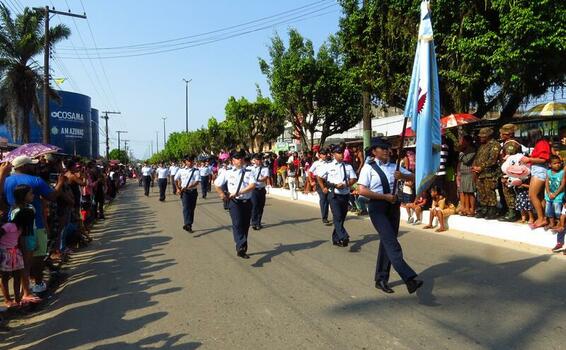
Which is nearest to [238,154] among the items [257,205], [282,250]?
[282,250]

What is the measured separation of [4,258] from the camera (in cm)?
544

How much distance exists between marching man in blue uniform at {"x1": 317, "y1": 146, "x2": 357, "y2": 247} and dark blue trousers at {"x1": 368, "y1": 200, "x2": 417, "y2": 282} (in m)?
2.88

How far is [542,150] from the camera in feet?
27.2

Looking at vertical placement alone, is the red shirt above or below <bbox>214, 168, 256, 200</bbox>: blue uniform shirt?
above

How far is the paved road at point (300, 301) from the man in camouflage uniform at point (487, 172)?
4.12ft

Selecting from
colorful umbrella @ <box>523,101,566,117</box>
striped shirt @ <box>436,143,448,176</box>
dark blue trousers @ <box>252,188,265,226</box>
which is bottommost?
dark blue trousers @ <box>252,188,265,226</box>

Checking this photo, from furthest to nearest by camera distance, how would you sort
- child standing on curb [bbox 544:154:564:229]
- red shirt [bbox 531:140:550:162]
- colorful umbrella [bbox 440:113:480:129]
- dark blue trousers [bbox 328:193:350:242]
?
colorful umbrella [bbox 440:113:480:129], dark blue trousers [bbox 328:193:350:242], red shirt [bbox 531:140:550:162], child standing on curb [bbox 544:154:564:229]

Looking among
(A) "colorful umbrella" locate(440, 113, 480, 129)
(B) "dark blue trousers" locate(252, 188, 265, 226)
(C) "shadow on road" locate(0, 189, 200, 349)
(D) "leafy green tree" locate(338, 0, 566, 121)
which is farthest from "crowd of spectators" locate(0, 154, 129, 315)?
(D) "leafy green tree" locate(338, 0, 566, 121)

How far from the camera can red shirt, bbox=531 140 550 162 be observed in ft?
27.1

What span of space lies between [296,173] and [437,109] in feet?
50.8

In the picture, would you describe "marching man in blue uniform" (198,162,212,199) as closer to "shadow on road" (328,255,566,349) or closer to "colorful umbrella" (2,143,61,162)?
"colorful umbrella" (2,143,61,162)

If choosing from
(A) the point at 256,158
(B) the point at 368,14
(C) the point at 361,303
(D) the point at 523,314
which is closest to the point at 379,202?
(C) the point at 361,303

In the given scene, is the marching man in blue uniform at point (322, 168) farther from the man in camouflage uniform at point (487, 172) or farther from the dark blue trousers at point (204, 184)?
the dark blue trousers at point (204, 184)

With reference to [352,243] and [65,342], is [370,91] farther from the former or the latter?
[65,342]
